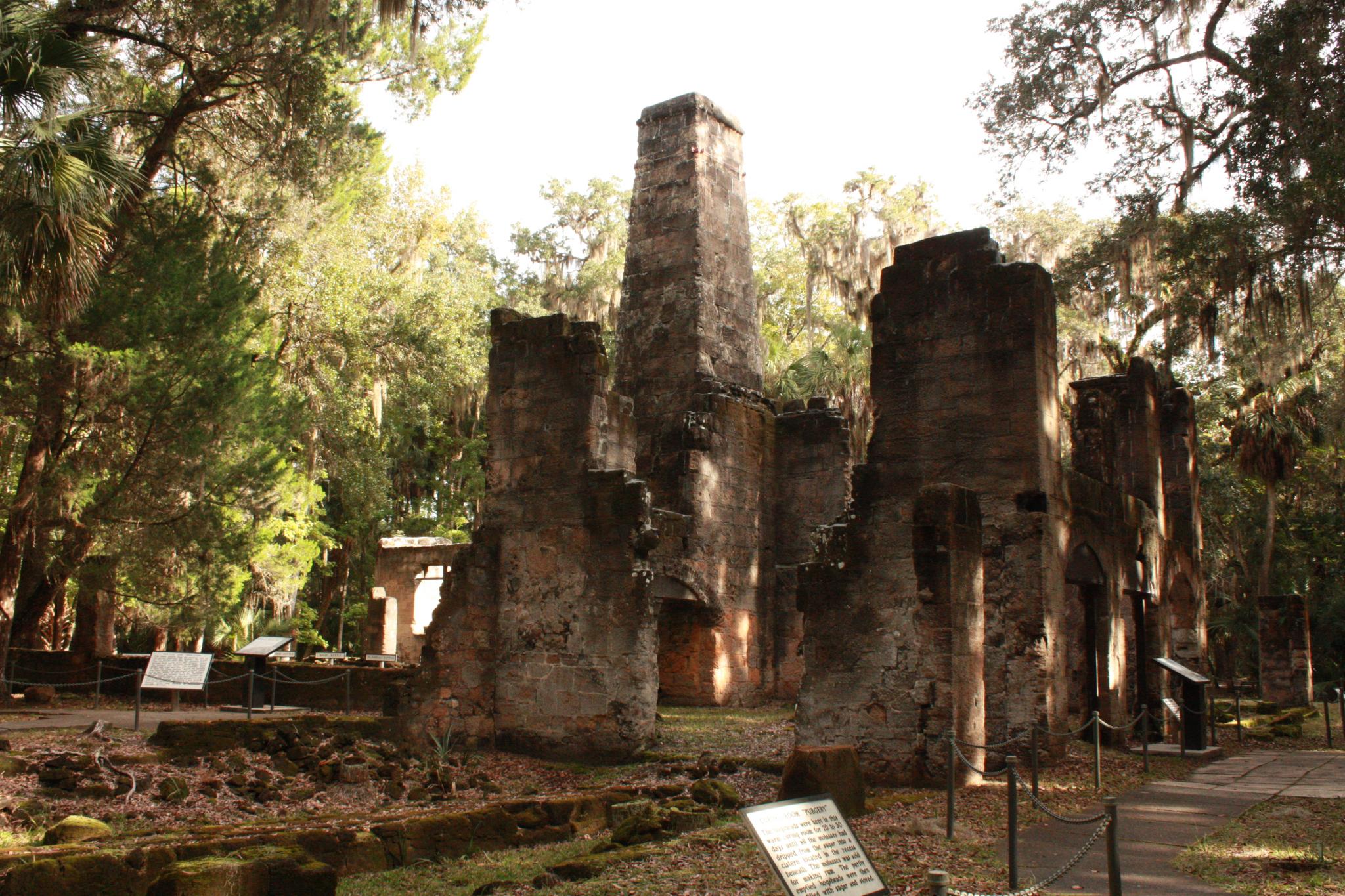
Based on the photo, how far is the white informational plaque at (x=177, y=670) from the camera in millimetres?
12242

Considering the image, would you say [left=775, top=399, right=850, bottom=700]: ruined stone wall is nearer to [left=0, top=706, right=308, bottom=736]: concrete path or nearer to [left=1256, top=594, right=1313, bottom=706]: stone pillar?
[left=0, top=706, right=308, bottom=736]: concrete path

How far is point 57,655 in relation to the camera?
17156 mm

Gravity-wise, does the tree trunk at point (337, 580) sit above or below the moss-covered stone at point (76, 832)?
above

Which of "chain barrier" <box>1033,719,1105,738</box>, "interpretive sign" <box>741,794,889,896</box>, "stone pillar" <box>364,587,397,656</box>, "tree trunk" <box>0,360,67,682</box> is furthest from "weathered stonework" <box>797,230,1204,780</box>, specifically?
"stone pillar" <box>364,587,397,656</box>

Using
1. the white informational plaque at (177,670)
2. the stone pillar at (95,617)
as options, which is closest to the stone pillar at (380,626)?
the stone pillar at (95,617)

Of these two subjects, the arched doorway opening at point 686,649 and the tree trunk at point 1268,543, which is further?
the tree trunk at point 1268,543

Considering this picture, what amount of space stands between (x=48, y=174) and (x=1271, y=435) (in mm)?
24592

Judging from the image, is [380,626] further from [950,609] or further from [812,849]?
[812,849]

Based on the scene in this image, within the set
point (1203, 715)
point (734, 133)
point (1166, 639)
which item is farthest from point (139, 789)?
point (734, 133)

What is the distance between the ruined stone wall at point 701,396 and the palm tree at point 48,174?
8.27m

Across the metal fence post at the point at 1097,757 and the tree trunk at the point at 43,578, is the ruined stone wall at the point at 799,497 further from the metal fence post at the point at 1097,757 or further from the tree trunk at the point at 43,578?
the tree trunk at the point at 43,578

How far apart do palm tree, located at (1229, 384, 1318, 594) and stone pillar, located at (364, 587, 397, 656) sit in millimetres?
19618

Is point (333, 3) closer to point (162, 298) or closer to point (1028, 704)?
point (162, 298)

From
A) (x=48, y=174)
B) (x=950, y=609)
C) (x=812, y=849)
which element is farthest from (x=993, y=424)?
(x=48, y=174)
